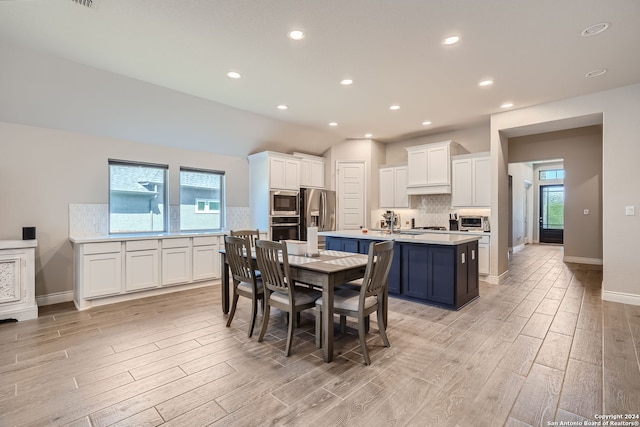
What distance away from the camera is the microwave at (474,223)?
570cm

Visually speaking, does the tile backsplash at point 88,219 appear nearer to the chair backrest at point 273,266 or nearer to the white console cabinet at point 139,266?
the white console cabinet at point 139,266

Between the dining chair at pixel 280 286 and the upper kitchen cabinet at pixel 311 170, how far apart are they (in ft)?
12.4

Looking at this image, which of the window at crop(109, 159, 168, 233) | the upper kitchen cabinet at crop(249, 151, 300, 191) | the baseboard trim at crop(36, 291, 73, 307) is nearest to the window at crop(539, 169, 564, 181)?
the upper kitchen cabinet at crop(249, 151, 300, 191)

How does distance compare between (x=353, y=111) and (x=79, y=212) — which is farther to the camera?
(x=353, y=111)

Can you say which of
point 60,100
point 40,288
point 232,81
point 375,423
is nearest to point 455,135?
point 232,81

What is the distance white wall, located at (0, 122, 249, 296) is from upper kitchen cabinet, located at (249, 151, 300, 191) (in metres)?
2.03

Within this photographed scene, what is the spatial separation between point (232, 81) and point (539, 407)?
4279mm

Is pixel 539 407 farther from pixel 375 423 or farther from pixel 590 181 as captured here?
pixel 590 181

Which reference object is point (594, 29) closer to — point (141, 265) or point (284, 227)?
point (284, 227)

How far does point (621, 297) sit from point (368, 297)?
3941mm

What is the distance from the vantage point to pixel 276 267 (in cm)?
266

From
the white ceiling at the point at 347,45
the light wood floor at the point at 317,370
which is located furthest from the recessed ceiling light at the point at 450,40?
the light wood floor at the point at 317,370

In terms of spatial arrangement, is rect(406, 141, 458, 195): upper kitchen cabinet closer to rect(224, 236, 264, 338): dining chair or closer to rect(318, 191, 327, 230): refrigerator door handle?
rect(318, 191, 327, 230): refrigerator door handle

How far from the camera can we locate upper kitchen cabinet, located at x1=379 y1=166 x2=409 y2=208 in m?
6.67
